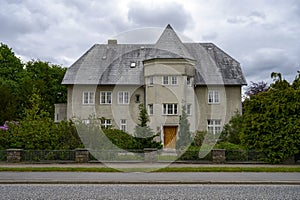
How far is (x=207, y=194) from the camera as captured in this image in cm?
1287

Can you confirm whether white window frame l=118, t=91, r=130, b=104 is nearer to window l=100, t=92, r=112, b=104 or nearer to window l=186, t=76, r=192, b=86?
window l=100, t=92, r=112, b=104

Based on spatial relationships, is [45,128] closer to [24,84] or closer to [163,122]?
[163,122]

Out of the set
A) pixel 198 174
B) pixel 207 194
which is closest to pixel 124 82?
pixel 198 174

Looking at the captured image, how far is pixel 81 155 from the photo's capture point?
23.7 metres

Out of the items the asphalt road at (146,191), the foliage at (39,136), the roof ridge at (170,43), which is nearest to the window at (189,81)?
the roof ridge at (170,43)

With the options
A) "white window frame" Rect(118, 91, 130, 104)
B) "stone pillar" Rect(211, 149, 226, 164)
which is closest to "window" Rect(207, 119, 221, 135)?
"white window frame" Rect(118, 91, 130, 104)

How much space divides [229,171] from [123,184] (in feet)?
19.9

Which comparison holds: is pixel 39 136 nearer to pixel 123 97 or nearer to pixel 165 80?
pixel 165 80

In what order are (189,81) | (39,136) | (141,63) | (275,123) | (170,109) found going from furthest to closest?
(141,63) → (189,81) → (170,109) → (39,136) → (275,123)

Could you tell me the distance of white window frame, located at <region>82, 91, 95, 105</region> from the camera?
42281mm

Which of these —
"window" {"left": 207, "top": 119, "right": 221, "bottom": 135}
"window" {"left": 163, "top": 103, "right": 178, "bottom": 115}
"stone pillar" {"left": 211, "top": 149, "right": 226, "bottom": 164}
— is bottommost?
"stone pillar" {"left": 211, "top": 149, "right": 226, "bottom": 164}

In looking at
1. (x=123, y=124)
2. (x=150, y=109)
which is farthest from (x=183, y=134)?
(x=123, y=124)

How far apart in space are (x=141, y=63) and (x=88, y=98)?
6.64 meters

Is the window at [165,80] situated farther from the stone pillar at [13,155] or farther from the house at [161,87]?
the stone pillar at [13,155]
